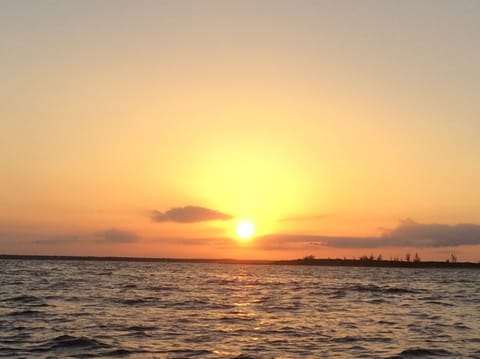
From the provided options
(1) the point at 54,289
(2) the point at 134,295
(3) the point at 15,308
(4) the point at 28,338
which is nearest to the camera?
(4) the point at 28,338

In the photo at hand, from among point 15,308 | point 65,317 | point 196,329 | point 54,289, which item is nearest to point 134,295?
point 54,289

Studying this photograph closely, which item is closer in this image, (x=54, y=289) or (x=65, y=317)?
(x=65, y=317)

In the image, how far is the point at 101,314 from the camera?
118 feet

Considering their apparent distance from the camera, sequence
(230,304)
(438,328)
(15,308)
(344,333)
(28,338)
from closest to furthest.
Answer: (28,338) < (344,333) < (438,328) < (15,308) < (230,304)

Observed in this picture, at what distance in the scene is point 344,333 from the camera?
2988 centimetres

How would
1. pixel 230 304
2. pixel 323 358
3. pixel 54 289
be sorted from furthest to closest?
pixel 54 289 < pixel 230 304 < pixel 323 358

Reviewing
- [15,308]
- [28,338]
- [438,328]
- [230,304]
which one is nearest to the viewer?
[28,338]

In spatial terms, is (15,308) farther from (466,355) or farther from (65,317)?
(466,355)

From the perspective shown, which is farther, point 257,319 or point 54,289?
point 54,289

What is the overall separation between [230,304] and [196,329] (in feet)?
46.3

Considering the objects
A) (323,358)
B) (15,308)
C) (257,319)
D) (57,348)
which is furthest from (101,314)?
(323,358)

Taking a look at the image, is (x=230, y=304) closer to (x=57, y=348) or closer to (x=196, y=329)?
(x=196, y=329)

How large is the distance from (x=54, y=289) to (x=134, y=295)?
30.3ft

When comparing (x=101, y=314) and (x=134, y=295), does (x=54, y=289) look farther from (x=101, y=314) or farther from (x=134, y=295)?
(x=101, y=314)
